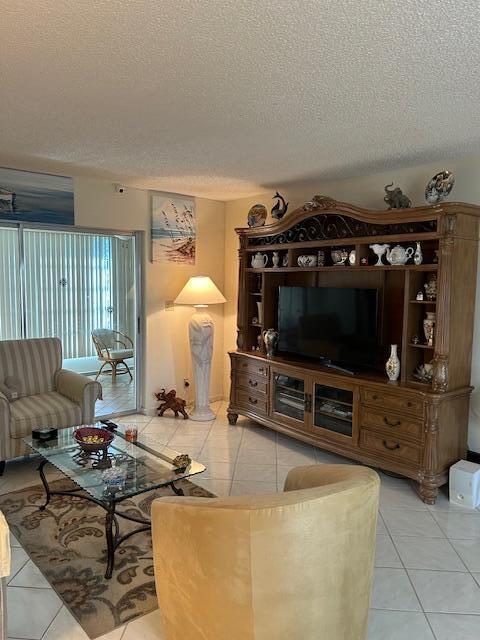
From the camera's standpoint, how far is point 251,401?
16.0 ft

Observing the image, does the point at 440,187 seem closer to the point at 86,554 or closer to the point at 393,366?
the point at 393,366

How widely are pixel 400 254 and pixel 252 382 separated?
1.99 m

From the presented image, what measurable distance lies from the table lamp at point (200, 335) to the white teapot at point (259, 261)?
1.93 ft

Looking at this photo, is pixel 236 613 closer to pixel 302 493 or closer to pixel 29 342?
pixel 302 493

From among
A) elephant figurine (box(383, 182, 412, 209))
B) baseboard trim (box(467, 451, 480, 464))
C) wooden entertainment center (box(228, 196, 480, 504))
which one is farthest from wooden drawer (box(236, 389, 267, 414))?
elephant figurine (box(383, 182, 412, 209))

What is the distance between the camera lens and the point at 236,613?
160 cm

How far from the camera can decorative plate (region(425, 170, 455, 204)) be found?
342 centimetres

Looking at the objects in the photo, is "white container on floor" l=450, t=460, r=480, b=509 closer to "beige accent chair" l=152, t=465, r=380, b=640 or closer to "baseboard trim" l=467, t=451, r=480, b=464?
"baseboard trim" l=467, t=451, r=480, b=464

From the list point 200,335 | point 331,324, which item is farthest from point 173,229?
point 331,324

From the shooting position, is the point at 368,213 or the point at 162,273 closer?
the point at 368,213

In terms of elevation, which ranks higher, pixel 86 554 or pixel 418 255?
pixel 418 255

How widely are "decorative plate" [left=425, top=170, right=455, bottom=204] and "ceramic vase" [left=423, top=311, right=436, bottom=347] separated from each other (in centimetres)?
84

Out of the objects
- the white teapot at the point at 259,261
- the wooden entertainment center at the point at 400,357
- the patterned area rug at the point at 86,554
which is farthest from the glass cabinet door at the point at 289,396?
the patterned area rug at the point at 86,554

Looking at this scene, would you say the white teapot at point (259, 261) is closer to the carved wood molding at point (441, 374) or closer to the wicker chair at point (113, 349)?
the wicker chair at point (113, 349)
